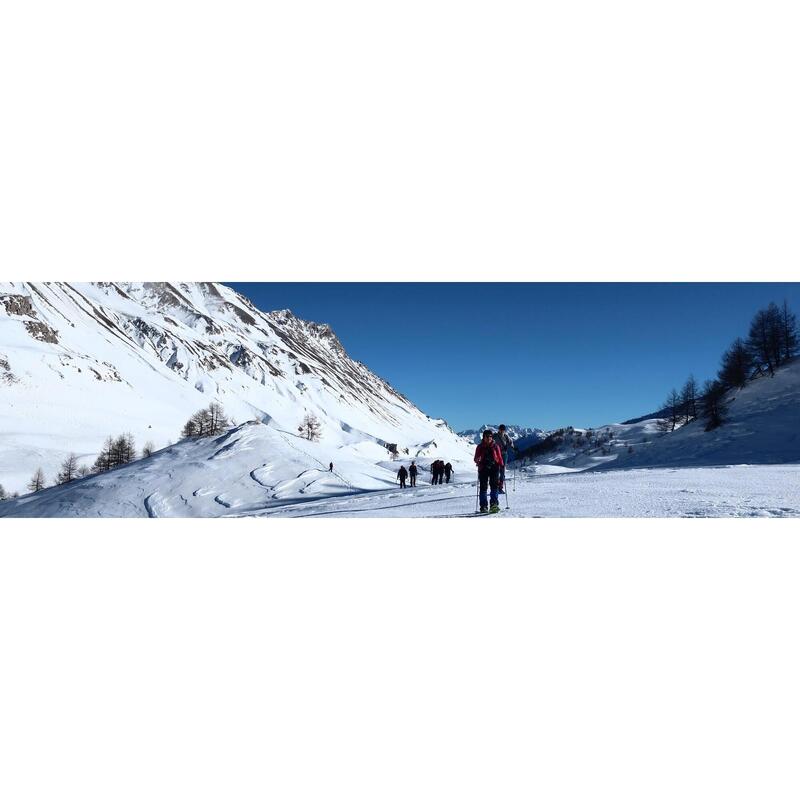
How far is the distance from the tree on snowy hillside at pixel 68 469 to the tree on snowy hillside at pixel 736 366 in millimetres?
25332

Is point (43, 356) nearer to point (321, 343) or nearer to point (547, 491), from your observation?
point (547, 491)

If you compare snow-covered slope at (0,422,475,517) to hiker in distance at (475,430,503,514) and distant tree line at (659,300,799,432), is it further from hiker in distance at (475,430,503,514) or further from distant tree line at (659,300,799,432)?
distant tree line at (659,300,799,432)

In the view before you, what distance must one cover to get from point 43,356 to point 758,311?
33995 millimetres

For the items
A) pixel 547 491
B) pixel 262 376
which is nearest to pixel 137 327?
pixel 262 376

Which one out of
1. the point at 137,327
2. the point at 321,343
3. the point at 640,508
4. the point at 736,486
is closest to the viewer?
the point at 640,508

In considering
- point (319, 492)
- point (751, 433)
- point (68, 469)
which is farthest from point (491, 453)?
point (68, 469)

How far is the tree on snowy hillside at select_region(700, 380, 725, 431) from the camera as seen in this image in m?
16.0

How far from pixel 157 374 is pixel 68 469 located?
2342 inches

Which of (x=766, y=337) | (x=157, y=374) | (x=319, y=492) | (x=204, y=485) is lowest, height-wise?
(x=319, y=492)

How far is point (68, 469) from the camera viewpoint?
23.9m

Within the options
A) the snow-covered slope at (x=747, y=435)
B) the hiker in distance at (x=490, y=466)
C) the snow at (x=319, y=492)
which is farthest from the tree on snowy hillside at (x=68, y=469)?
the snow-covered slope at (x=747, y=435)

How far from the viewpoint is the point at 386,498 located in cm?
1000

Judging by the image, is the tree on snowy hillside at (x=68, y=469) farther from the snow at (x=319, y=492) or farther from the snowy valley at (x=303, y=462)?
the snow at (x=319, y=492)

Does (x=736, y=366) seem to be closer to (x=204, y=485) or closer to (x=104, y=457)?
(x=204, y=485)
